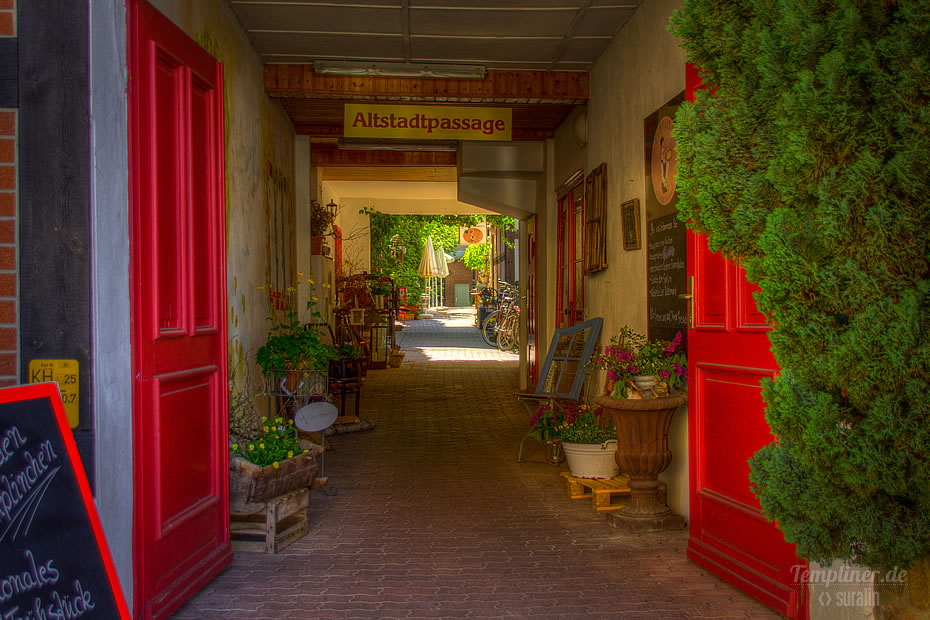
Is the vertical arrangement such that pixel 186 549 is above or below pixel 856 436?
below

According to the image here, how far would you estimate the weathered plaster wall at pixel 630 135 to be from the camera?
4.40 meters

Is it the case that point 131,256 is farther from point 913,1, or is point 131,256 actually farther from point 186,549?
point 913,1

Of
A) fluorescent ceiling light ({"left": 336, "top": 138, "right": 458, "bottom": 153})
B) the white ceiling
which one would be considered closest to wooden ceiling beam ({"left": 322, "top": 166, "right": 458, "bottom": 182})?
fluorescent ceiling light ({"left": 336, "top": 138, "right": 458, "bottom": 153})

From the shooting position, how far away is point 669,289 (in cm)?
443

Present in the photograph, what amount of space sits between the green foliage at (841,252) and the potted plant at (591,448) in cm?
273

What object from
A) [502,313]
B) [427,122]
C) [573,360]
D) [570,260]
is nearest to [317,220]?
[427,122]

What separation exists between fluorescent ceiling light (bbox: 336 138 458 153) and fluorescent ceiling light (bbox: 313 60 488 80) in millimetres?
2992

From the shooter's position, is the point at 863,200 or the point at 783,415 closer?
the point at 863,200

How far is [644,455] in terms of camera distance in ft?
13.9

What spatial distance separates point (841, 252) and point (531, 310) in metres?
7.92

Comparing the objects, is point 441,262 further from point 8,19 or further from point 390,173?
point 8,19

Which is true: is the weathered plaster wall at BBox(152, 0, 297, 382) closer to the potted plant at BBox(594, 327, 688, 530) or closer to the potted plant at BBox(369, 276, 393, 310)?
the potted plant at BBox(594, 327, 688, 530)

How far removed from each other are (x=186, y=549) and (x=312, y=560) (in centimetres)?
72

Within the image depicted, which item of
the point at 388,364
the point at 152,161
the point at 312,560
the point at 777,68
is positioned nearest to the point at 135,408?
the point at 152,161
